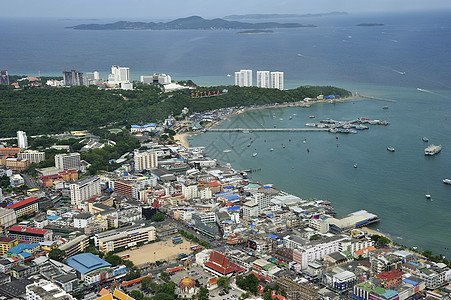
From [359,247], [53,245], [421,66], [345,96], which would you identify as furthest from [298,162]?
[421,66]

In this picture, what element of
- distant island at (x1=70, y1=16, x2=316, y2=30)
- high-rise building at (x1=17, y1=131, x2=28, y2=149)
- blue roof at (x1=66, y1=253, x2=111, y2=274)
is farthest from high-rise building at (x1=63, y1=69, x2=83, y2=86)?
distant island at (x1=70, y1=16, x2=316, y2=30)

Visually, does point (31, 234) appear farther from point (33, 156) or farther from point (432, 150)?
point (432, 150)

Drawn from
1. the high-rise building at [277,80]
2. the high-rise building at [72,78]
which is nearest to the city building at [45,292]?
the high-rise building at [72,78]

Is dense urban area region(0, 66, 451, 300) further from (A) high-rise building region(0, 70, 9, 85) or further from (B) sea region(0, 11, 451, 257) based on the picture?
(A) high-rise building region(0, 70, 9, 85)

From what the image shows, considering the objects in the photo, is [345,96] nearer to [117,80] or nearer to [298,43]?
[117,80]

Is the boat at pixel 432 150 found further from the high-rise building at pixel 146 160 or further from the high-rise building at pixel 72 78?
the high-rise building at pixel 72 78

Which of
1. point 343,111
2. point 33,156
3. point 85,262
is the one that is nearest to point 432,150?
point 343,111
